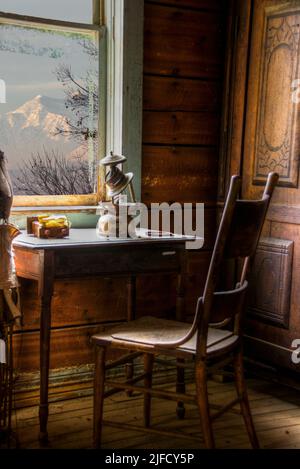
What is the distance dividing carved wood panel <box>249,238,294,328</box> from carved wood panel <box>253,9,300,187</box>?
1.19 feet

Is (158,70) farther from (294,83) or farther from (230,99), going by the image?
(294,83)

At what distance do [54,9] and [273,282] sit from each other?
192 centimetres

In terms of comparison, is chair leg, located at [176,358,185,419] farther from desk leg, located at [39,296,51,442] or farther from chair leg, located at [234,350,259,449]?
desk leg, located at [39,296,51,442]

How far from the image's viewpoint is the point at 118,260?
122 inches

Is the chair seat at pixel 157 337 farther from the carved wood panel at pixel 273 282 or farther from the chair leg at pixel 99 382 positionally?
the carved wood panel at pixel 273 282

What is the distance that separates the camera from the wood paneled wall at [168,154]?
11.8ft

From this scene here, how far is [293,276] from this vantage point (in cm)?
358

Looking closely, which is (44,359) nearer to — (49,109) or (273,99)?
(49,109)

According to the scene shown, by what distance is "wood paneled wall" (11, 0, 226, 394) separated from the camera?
11.8 feet

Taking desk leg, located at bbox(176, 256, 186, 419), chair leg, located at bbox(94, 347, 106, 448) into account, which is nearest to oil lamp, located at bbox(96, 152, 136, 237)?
desk leg, located at bbox(176, 256, 186, 419)

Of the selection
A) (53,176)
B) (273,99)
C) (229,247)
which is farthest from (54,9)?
(229,247)

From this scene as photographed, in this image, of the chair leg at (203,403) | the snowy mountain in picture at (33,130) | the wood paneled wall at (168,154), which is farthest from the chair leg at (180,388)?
the snowy mountain in picture at (33,130)
